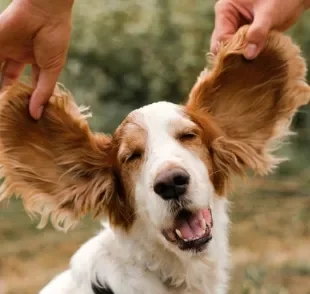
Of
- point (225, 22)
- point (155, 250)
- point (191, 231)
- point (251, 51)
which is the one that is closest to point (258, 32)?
point (251, 51)

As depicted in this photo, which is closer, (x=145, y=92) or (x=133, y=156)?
(x=133, y=156)

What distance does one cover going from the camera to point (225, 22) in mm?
2434

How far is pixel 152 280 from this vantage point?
2283 mm

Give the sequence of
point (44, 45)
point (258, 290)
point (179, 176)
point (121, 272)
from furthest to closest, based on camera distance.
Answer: point (258, 290) → point (121, 272) → point (44, 45) → point (179, 176)

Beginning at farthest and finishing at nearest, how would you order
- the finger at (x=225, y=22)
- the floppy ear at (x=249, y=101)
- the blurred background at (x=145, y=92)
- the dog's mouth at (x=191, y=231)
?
the blurred background at (x=145, y=92) → the finger at (x=225, y=22) → the floppy ear at (x=249, y=101) → the dog's mouth at (x=191, y=231)

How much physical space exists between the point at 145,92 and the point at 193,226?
3.43 metres

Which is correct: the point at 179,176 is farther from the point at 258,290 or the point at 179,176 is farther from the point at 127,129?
the point at 258,290

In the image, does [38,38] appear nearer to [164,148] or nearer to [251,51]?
[164,148]

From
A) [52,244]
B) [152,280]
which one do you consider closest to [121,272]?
[152,280]

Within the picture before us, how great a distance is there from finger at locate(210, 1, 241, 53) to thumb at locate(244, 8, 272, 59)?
0.57 ft

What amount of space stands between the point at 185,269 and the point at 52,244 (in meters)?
3.32

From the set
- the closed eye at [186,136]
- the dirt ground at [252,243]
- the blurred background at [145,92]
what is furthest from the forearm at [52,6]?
the blurred background at [145,92]

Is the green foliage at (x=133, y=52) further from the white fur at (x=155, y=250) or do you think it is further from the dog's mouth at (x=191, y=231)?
the dog's mouth at (x=191, y=231)

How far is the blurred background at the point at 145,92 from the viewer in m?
5.05
